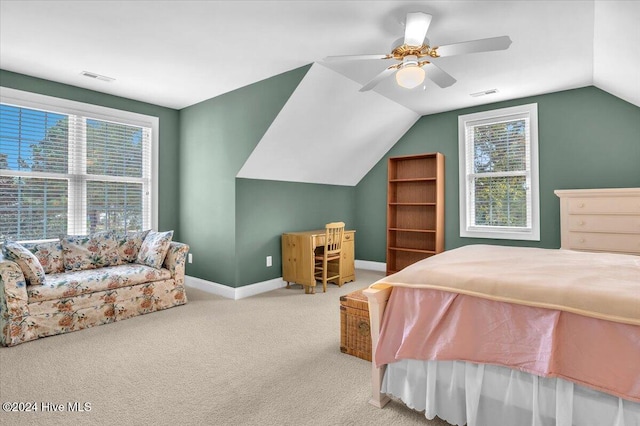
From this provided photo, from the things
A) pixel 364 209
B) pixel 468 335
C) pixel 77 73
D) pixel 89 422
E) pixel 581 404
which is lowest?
pixel 89 422

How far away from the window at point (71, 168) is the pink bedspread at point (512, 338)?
3.89 meters

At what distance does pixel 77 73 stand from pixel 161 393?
332 centimetres

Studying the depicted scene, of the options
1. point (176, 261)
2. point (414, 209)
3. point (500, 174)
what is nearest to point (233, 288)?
point (176, 261)

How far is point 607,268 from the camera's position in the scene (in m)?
1.81

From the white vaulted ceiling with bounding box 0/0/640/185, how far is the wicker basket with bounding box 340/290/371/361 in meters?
2.06

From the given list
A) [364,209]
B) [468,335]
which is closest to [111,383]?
[468,335]

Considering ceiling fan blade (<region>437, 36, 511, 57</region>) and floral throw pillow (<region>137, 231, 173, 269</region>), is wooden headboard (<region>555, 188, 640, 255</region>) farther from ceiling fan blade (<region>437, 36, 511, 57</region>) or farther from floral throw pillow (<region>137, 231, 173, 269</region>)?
floral throw pillow (<region>137, 231, 173, 269</region>)

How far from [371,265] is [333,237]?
5.52ft

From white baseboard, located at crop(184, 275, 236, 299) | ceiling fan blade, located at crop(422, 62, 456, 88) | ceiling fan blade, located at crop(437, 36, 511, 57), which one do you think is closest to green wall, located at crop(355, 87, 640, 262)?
ceiling fan blade, located at crop(422, 62, 456, 88)

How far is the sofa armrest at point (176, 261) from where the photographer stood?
3791 millimetres

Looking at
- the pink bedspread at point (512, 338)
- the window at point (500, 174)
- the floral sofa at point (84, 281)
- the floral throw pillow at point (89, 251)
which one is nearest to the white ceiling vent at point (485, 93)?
the window at point (500, 174)

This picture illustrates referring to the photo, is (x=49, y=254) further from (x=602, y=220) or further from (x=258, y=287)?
(x=602, y=220)

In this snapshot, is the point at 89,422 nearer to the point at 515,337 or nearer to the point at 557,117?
the point at 515,337

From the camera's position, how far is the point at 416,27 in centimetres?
225
